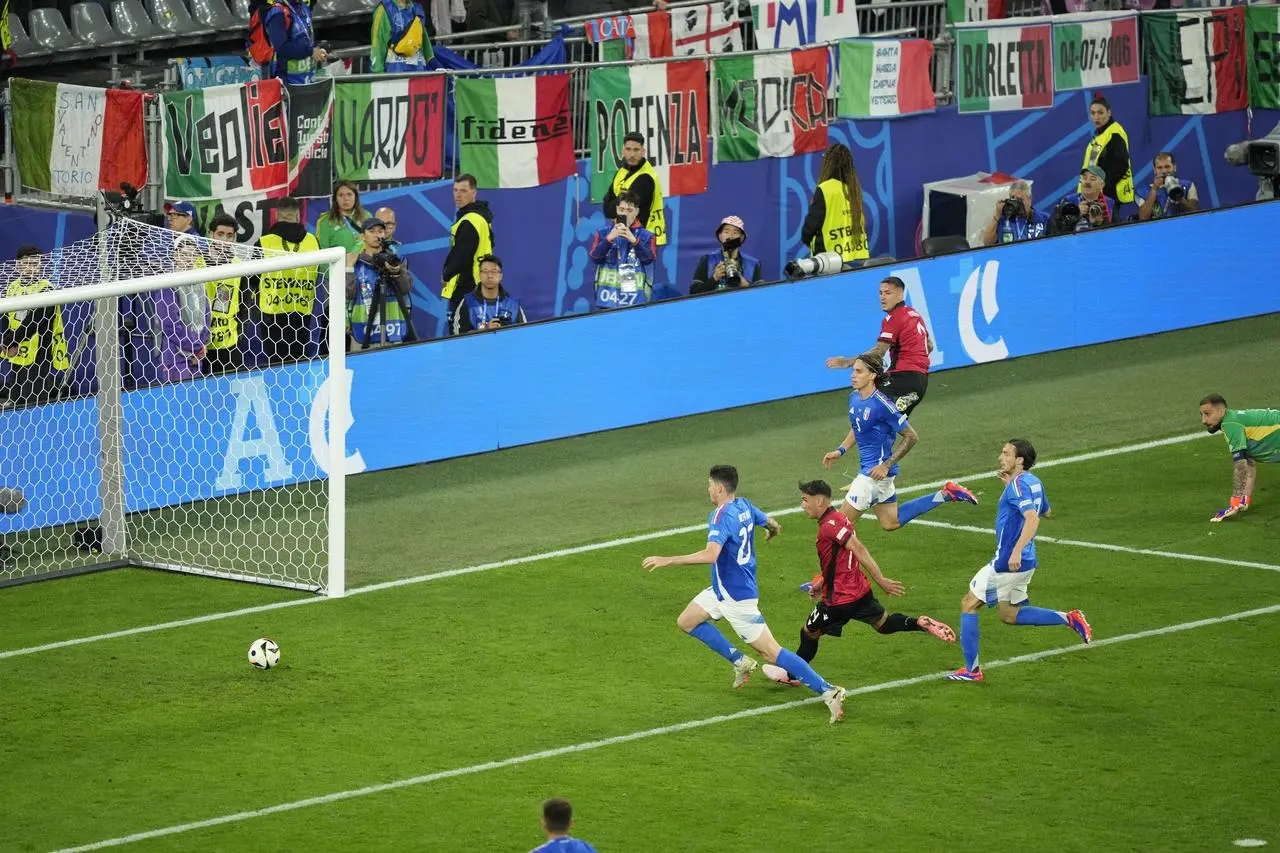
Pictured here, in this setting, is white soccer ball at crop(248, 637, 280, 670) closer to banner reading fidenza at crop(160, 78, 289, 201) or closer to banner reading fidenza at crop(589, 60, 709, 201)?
banner reading fidenza at crop(160, 78, 289, 201)

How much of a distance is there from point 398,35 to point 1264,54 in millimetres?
12189

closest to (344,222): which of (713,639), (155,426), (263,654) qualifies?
(155,426)

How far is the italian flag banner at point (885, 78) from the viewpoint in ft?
79.6

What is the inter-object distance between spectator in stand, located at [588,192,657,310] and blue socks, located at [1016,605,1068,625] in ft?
26.4

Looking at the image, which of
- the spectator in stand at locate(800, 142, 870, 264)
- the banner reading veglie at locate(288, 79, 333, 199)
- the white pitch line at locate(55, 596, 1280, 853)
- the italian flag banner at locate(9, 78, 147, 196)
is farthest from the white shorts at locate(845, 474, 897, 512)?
the italian flag banner at locate(9, 78, 147, 196)

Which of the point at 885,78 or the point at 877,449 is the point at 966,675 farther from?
the point at 885,78

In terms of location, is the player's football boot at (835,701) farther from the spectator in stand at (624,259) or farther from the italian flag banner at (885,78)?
the italian flag banner at (885,78)

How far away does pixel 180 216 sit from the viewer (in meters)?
18.8

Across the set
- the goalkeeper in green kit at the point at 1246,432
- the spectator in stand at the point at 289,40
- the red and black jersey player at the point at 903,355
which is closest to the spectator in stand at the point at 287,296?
the spectator in stand at the point at 289,40

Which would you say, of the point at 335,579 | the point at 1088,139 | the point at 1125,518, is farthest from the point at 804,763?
Result: the point at 1088,139

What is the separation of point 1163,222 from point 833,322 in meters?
4.37

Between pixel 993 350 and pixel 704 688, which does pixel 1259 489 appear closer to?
pixel 993 350

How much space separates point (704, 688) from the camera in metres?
13.6

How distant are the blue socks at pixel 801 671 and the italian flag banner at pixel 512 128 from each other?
32.8ft
